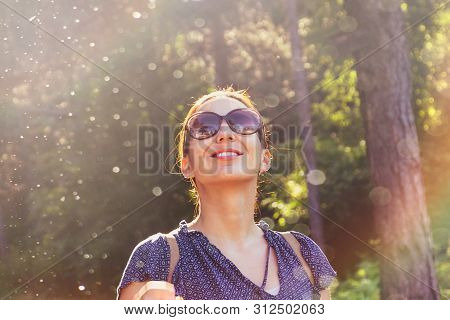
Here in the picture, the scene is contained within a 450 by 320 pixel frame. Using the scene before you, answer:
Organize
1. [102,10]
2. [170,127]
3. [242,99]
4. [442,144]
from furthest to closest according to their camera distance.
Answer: [102,10]
[442,144]
[170,127]
[242,99]

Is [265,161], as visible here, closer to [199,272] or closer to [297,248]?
[297,248]

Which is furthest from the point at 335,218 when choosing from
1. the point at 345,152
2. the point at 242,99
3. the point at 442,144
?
the point at 242,99

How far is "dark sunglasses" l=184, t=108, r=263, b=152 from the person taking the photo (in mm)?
2025

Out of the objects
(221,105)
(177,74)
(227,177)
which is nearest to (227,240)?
(227,177)

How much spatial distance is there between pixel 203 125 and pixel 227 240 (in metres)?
0.38

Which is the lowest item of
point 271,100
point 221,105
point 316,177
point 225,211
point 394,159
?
point 225,211

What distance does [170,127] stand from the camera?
8.85 m

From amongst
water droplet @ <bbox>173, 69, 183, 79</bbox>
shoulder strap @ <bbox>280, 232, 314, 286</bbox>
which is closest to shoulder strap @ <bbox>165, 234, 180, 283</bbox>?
shoulder strap @ <bbox>280, 232, 314, 286</bbox>

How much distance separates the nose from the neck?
0.47 ft

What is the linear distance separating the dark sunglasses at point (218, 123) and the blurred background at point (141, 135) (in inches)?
223

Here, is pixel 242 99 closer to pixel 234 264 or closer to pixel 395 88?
pixel 234 264

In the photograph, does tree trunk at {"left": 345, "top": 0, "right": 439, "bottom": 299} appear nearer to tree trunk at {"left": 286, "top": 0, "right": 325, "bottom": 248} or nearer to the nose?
the nose

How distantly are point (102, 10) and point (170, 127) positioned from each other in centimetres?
311

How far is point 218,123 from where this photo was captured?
2.04 meters
